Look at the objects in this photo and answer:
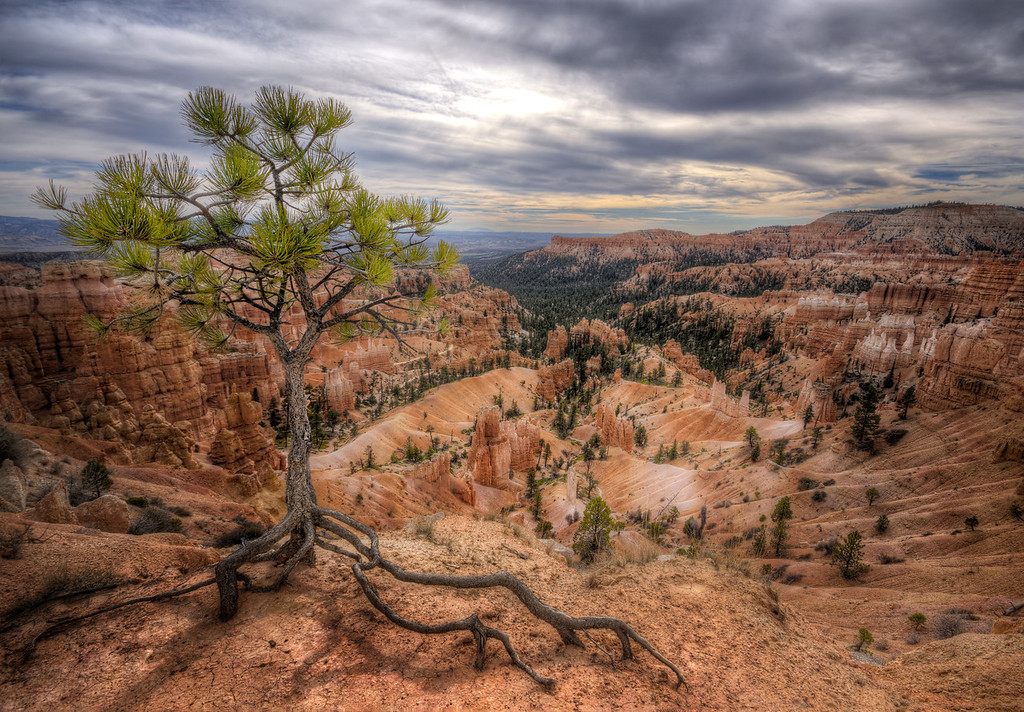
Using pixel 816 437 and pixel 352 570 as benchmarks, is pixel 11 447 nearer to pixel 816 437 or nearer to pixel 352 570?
pixel 352 570

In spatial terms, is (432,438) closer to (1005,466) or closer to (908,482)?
(908,482)

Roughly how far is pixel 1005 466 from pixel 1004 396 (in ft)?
27.7

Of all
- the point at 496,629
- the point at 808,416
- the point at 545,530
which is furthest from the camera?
the point at 808,416

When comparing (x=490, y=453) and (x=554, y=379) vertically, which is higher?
(x=490, y=453)

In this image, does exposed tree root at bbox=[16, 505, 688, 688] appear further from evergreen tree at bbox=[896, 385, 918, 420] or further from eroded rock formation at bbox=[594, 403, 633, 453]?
eroded rock formation at bbox=[594, 403, 633, 453]

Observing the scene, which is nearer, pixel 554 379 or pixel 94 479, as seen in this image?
pixel 94 479

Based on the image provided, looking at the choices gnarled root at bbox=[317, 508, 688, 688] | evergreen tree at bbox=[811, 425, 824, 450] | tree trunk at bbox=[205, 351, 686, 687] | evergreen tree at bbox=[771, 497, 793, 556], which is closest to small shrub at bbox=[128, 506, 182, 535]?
tree trunk at bbox=[205, 351, 686, 687]

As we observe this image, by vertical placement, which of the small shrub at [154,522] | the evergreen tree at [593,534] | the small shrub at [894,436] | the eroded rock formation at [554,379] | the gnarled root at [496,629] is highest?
the gnarled root at [496,629]

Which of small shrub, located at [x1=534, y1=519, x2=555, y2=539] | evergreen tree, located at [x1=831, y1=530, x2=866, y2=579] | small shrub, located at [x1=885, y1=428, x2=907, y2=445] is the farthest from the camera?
small shrub, located at [x1=885, y1=428, x2=907, y2=445]

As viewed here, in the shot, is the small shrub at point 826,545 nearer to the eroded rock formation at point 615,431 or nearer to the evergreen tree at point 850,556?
the evergreen tree at point 850,556

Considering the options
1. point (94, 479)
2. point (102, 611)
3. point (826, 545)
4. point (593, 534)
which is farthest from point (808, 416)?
point (94, 479)

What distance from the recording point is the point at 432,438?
4012 cm

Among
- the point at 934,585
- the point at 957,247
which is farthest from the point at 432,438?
the point at 957,247

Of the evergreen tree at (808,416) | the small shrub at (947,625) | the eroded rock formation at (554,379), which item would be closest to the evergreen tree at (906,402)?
the evergreen tree at (808,416)
